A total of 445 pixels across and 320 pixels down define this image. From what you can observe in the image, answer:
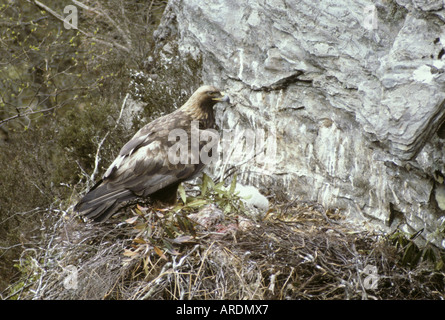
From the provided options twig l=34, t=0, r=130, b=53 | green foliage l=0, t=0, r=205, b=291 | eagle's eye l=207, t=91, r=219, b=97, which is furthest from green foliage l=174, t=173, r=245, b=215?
twig l=34, t=0, r=130, b=53

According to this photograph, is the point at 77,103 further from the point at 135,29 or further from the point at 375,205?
the point at 375,205

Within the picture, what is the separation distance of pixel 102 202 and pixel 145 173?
1.51ft

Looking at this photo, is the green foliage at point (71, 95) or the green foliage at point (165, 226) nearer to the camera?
the green foliage at point (165, 226)

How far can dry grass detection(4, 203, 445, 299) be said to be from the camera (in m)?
4.08

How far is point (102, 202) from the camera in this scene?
4.73 metres

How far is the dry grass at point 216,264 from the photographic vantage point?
4.08 m

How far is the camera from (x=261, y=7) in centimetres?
583

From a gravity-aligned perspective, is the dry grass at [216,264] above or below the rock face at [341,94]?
below

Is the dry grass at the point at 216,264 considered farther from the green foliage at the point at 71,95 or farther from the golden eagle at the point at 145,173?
the green foliage at the point at 71,95

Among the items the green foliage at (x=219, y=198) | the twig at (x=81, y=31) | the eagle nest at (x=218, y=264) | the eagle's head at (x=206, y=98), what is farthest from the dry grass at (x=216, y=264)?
the twig at (x=81, y=31)

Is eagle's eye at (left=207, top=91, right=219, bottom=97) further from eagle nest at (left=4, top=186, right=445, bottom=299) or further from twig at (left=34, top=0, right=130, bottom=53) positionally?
twig at (left=34, top=0, right=130, bottom=53)

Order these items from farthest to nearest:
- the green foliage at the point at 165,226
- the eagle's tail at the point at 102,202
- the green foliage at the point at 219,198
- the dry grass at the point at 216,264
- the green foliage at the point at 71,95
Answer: the green foliage at the point at 71,95, the green foliage at the point at 219,198, the eagle's tail at the point at 102,202, the green foliage at the point at 165,226, the dry grass at the point at 216,264

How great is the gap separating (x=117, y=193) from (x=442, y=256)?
2630mm

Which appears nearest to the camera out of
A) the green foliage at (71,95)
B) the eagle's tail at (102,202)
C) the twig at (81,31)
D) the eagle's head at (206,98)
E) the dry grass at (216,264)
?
the dry grass at (216,264)
